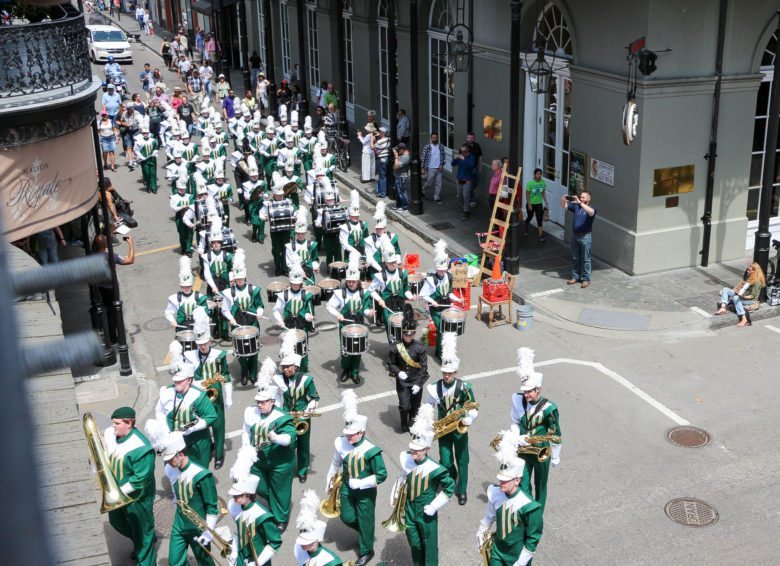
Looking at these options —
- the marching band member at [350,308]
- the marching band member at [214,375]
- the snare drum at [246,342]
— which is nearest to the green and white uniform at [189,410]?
the marching band member at [214,375]

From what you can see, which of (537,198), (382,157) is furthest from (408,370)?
Answer: (382,157)

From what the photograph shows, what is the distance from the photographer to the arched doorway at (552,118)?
1838 centimetres

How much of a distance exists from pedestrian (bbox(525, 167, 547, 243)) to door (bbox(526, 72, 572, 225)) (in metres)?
0.49

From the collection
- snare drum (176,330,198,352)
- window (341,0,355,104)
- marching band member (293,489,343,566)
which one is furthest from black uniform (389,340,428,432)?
window (341,0,355,104)

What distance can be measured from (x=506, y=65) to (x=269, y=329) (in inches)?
324

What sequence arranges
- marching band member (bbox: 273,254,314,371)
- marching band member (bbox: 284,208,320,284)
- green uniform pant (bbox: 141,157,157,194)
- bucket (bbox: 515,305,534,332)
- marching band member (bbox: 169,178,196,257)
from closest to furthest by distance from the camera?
marching band member (bbox: 273,254,314,371)
bucket (bbox: 515,305,534,332)
marching band member (bbox: 284,208,320,284)
marching band member (bbox: 169,178,196,257)
green uniform pant (bbox: 141,157,157,194)

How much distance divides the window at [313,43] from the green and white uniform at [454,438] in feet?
81.8

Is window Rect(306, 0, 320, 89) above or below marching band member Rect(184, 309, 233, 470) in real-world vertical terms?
above

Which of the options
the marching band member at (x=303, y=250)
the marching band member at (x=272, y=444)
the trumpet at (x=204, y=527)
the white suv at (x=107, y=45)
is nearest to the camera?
the trumpet at (x=204, y=527)

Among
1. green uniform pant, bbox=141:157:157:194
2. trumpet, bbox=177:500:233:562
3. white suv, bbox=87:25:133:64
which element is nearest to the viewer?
trumpet, bbox=177:500:233:562

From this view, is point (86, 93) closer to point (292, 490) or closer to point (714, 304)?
point (292, 490)

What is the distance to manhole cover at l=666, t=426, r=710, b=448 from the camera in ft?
38.2

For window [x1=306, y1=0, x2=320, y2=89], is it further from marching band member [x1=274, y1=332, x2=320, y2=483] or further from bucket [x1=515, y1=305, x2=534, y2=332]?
marching band member [x1=274, y1=332, x2=320, y2=483]

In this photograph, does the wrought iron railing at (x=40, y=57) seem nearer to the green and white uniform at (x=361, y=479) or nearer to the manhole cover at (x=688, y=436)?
the green and white uniform at (x=361, y=479)
